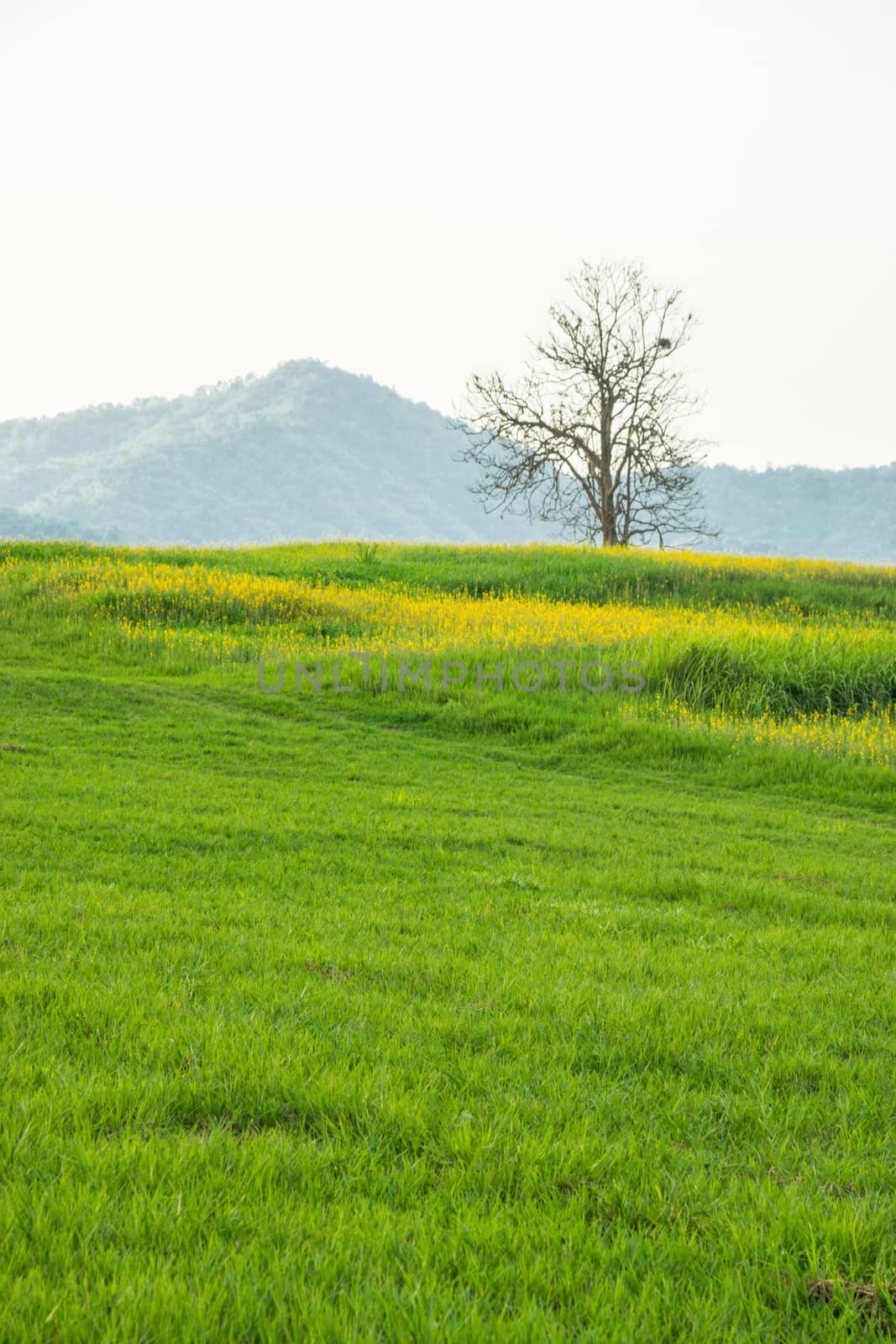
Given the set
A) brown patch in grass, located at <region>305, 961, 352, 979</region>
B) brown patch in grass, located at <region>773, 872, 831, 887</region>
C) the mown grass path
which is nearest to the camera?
the mown grass path

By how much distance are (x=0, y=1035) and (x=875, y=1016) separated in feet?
13.2

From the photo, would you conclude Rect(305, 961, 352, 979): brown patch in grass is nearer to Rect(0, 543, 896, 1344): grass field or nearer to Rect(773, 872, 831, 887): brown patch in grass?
Rect(0, 543, 896, 1344): grass field

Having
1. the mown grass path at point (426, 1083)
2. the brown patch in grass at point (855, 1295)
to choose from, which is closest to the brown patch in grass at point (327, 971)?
the mown grass path at point (426, 1083)

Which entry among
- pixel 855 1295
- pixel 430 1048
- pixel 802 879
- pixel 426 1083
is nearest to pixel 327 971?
pixel 430 1048

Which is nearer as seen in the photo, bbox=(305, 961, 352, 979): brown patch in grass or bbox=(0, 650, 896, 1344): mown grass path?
bbox=(0, 650, 896, 1344): mown grass path

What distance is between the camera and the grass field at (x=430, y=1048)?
2.39 meters

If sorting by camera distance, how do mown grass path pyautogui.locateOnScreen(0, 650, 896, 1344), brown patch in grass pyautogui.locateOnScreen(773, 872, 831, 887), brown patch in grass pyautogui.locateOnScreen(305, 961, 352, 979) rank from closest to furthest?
mown grass path pyautogui.locateOnScreen(0, 650, 896, 1344) → brown patch in grass pyautogui.locateOnScreen(305, 961, 352, 979) → brown patch in grass pyautogui.locateOnScreen(773, 872, 831, 887)

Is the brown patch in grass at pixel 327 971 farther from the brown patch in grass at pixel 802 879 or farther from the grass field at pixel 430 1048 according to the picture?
the brown patch in grass at pixel 802 879

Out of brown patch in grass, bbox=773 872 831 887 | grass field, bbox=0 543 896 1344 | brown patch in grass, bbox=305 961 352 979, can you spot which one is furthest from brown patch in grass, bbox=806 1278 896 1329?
brown patch in grass, bbox=773 872 831 887

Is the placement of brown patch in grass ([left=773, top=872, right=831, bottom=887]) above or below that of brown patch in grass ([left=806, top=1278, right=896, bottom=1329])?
below

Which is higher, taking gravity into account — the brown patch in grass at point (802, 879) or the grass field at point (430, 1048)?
the grass field at point (430, 1048)

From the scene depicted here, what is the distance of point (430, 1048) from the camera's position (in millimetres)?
3793

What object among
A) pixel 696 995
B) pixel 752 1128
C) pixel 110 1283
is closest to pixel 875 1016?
pixel 696 995

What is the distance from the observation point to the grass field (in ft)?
7.84
